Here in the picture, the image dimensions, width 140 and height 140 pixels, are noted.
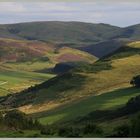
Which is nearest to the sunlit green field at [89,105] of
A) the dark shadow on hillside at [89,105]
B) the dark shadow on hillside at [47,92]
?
the dark shadow on hillside at [89,105]

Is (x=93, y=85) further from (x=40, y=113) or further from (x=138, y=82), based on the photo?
(x=40, y=113)

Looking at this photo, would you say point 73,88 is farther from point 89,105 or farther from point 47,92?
point 89,105

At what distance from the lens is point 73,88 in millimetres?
170625

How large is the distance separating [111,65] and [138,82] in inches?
1865

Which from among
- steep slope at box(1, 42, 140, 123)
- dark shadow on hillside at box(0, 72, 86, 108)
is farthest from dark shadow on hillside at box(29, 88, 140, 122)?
dark shadow on hillside at box(0, 72, 86, 108)

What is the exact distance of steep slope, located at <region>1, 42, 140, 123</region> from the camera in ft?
493

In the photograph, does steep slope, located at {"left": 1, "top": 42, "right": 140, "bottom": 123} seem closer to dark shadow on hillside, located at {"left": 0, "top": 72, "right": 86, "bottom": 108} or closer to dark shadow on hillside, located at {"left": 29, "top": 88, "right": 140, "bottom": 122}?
dark shadow on hillside, located at {"left": 0, "top": 72, "right": 86, "bottom": 108}

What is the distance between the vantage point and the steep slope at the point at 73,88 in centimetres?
15038

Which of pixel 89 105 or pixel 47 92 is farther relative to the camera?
pixel 47 92

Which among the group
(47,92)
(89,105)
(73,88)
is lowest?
(47,92)

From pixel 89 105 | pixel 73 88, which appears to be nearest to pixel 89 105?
pixel 89 105

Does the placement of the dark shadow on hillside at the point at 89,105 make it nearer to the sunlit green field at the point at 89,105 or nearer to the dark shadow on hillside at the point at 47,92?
the sunlit green field at the point at 89,105

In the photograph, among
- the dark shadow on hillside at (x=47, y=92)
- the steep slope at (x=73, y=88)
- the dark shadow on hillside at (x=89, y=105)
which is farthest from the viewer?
the dark shadow on hillside at (x=47, y=92)

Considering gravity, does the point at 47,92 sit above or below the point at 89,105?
below
